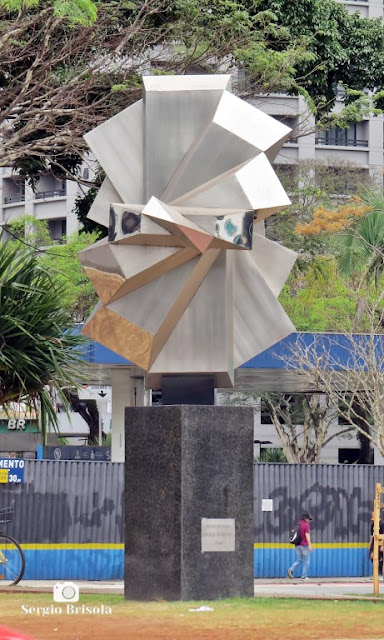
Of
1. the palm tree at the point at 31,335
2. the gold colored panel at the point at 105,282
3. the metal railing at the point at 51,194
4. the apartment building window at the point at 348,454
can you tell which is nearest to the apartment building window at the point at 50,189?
the metal railing at the point at 51,194

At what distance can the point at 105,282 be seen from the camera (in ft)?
50.6

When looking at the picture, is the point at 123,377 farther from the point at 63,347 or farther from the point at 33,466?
the point at 63,347

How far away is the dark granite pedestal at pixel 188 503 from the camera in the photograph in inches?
580

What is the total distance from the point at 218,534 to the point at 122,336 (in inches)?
108

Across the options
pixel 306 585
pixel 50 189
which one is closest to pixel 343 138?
pixel 50 189

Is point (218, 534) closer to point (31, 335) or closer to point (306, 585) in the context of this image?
point (31, 335)

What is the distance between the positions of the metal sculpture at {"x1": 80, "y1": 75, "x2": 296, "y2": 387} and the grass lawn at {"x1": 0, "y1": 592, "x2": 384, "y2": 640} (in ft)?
9.56

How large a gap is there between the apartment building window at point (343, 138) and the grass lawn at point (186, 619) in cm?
5949

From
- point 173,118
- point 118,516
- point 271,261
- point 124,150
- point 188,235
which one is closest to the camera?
point 188,235

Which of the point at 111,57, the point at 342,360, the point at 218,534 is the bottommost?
the point at 218,534

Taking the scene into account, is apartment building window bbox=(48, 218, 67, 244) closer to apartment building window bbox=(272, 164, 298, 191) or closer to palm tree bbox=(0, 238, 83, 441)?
apartment building window bbox=(272, 164, 298, 191)

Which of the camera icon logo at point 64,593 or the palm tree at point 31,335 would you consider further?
the palm tree at point 31,335

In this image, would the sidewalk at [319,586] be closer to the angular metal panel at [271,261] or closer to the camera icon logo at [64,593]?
the camera icon logo at [64,593]

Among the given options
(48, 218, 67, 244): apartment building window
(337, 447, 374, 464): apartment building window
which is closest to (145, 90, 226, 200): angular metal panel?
(337, 447, 374, 464): apartment building window
